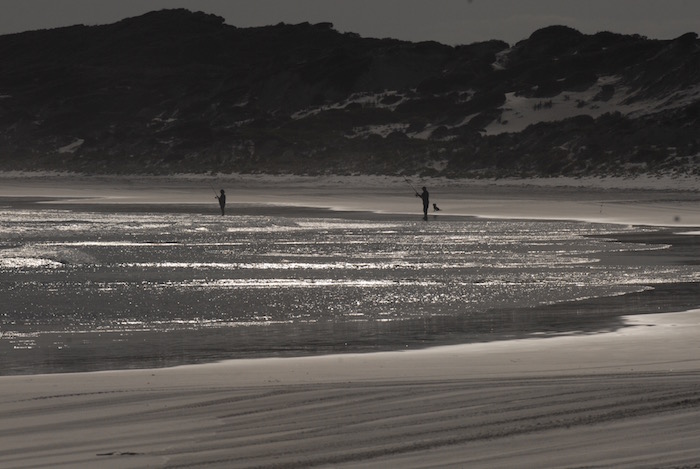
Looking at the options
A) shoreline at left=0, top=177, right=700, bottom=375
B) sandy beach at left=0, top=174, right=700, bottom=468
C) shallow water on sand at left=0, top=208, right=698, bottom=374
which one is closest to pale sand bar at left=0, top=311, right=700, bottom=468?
sandy beach at left=0, top=174, right=700, bottom=468

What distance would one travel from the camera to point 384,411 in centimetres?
823

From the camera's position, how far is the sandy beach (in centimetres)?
695

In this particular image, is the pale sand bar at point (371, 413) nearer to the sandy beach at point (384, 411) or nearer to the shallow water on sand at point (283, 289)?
the sandy beach at point (384, 411)

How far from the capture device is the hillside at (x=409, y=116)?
3743 inches

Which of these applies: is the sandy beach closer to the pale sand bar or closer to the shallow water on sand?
the pale sand bar

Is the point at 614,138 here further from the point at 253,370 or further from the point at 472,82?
the point at 253,370

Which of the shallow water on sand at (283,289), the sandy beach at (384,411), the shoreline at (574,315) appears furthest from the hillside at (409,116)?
the sandy beach at (384,411)

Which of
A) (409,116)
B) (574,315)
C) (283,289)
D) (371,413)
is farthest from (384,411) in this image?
(409,116)

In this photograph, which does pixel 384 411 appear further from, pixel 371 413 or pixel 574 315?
pixel 574 315

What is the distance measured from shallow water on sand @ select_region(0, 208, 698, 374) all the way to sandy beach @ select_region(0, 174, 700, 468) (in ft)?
4.49

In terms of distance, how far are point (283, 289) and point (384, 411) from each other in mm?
10359

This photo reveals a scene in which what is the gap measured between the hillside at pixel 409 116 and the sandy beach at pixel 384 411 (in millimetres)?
67422

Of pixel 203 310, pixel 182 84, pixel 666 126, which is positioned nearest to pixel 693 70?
pixel 666 126

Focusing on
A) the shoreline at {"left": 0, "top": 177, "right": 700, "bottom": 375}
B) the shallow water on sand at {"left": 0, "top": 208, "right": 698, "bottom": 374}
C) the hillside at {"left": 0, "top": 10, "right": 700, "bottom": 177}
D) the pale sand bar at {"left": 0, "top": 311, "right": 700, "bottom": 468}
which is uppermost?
the hillside at {"left": 0, "top": 10, "right": 700, "bottom": 177}
